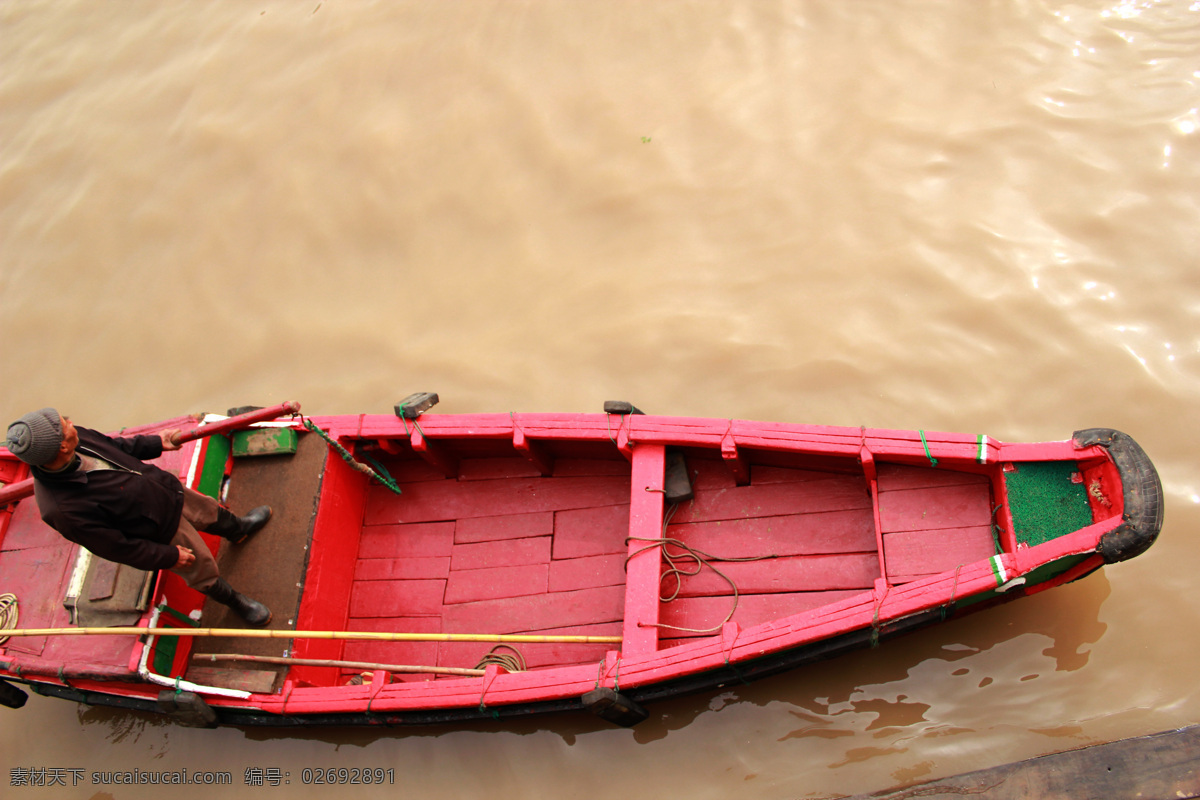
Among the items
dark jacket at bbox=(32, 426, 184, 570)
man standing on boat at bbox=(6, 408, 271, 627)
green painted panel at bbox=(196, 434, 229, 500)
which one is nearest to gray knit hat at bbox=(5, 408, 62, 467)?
man standing on boat at bbox=(6, 408, 271, 627)

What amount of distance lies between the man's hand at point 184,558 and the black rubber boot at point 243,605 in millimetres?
259

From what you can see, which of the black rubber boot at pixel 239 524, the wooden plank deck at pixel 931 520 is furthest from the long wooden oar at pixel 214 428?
the wooden plank deck at pixel 931 520

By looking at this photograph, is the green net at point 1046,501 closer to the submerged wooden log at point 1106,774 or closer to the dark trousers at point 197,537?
the submerged wooden log at point 1106,774

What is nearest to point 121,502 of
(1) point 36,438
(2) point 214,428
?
(1) point 36,438

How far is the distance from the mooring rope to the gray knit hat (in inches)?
60.0

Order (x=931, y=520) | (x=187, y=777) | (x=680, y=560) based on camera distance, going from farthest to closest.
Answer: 1. (x=187, y=777)
2. (x=680, y=560)
3. (x=931, y=520)

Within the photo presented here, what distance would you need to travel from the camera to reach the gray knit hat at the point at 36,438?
3.97 m

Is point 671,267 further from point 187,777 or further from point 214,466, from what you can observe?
point 187,777

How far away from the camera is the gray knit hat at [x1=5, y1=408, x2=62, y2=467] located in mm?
3975

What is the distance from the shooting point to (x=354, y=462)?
5496mm

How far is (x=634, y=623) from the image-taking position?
467 centimetres

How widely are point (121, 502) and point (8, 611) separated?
152 cm

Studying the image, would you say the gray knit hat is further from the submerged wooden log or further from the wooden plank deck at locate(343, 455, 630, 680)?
the submerged wooden log

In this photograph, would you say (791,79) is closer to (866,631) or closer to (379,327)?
(379,327)
